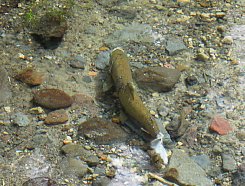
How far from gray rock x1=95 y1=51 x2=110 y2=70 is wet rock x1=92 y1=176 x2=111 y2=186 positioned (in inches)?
52.4

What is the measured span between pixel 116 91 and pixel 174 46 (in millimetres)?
979

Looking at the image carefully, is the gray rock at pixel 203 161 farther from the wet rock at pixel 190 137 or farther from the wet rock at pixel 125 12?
the wet rock at pixel 125 12

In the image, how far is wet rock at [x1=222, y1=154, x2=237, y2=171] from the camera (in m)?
4.09

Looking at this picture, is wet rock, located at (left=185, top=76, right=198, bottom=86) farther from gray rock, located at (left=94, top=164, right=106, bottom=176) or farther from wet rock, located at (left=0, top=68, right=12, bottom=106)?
wet rock, located at (left=0, top=68, right=12, bottom=106)

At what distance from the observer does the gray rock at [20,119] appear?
14.4 feet

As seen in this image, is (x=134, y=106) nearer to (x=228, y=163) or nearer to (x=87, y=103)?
(x=87, y=103)

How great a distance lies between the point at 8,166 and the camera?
402 centimetres

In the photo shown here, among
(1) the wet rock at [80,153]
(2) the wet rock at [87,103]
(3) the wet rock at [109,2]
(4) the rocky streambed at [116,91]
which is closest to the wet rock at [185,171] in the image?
(4) the rocky streambed at [116,91]

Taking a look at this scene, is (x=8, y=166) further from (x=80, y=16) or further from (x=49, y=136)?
(x=80, y=16)

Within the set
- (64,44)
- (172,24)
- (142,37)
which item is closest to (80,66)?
(64,44)

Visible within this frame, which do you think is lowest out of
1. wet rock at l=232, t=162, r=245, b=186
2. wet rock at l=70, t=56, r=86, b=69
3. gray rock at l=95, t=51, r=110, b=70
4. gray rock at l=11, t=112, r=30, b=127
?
gray rock at l=11, t=112, r=30, b=127

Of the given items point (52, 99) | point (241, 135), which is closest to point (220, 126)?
point (241, 135)

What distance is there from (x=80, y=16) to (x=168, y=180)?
2336 millimetres

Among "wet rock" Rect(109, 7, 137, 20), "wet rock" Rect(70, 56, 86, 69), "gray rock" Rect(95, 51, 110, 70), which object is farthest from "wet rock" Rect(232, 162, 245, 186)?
"wet rock" Rect(109, 7, 137, 20)
